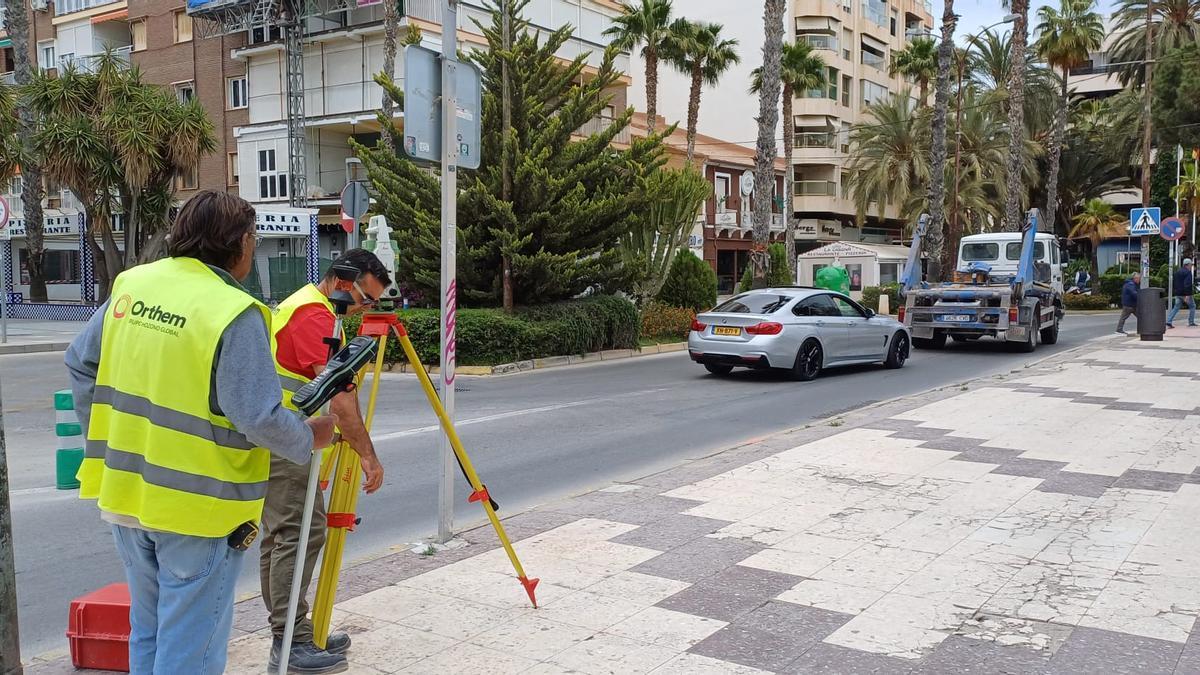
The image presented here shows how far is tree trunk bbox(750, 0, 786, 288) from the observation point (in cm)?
2405

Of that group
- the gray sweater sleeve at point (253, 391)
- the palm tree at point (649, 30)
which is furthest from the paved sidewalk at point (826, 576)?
the palm tree at point (649, 30)

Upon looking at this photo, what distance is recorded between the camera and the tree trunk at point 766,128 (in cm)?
2405

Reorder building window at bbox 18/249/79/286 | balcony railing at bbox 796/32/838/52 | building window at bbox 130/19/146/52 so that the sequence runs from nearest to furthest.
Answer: building window at bbox 130/19/146/52
building window at bbox 18/249/79/286
balcony railing at bbox 796/32/838/52

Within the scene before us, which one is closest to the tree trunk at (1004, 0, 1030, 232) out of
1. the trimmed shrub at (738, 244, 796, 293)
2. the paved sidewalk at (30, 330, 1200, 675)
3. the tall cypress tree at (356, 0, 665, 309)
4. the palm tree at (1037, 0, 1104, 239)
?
the palm tree at (1037, 0, 1104, 239)

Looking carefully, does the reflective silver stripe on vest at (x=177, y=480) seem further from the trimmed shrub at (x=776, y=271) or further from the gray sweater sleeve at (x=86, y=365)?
the trimmed shrub at (x=776, y=271)

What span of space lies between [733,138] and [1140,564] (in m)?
53.4

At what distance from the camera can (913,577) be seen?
5145 millimetres

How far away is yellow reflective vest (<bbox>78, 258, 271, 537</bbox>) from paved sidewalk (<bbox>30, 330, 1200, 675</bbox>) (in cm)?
159

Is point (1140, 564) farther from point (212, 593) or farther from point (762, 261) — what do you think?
point (762, 261)

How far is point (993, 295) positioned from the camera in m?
19.0

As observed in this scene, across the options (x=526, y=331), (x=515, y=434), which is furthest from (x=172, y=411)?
(x=526, y=331)

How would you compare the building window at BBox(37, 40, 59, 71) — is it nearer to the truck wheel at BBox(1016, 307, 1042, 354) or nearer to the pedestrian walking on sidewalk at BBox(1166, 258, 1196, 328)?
the truck wheel at BBox(1016, 307, 1042, 354)

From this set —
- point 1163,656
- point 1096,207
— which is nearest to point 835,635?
point 1163,656

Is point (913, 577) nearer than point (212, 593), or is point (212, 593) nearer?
point (212, 593)
